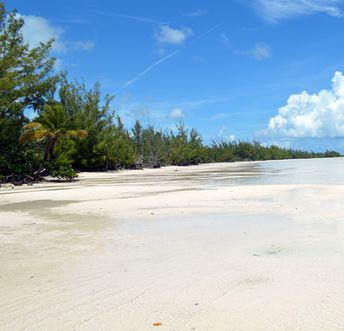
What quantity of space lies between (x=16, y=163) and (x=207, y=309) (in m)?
26.2

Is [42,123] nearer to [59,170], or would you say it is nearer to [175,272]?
[59,170]

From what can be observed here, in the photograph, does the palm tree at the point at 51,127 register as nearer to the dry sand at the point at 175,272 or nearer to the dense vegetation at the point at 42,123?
the dense vegetation at the point at 42,123

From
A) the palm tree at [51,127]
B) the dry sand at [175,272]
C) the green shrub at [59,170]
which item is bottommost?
the dry sand at [175,272]

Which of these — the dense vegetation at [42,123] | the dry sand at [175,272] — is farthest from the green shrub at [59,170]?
the dry sand at [175,272]

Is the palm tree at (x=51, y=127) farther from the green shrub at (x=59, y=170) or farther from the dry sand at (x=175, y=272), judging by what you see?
the dry sand at (x=175, y=272)

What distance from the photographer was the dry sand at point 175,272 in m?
4.03

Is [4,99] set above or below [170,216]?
Answer: above

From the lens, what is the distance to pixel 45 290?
16.3 ft

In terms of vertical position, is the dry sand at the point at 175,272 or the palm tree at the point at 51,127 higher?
the palm tree at the point at 51,127

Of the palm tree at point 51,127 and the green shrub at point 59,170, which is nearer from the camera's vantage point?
the green shrub at point 59,170

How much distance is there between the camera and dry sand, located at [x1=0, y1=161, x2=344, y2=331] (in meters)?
4.03

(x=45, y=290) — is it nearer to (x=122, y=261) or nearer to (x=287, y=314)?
(x=122, y=261)

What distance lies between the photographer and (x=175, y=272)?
18.5 feet

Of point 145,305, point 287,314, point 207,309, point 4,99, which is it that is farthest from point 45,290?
point 4,99
